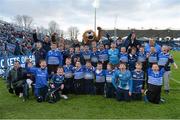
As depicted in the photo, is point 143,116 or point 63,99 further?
point 63,99

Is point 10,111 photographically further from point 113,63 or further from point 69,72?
point 113,63

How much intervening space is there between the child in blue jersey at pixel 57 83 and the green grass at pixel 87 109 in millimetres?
313

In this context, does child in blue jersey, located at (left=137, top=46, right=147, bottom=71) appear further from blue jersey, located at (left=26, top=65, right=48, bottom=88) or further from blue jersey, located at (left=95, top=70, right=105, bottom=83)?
blue jersey, located at (left=26, top=65, right=48, bottom=88)

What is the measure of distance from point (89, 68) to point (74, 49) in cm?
119

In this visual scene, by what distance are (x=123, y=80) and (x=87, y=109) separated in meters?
1.76

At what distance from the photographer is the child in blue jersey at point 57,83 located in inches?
460

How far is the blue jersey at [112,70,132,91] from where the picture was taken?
454 inches

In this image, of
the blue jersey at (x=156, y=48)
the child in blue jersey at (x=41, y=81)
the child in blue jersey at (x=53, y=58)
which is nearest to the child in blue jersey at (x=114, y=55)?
the blue jersey at (x=156, y=48)

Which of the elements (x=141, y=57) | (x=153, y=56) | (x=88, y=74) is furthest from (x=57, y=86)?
(x=153, y=56)

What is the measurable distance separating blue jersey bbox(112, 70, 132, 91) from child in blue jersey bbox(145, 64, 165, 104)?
60cm

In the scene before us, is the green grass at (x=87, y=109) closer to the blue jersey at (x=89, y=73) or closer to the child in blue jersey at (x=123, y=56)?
the blue jersey at (x=89, y=73)

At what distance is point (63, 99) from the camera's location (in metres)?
11.9

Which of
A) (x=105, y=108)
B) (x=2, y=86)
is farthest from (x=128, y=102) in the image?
(x=2, y=86)

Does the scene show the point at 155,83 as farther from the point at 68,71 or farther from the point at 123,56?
the point at 68,71
